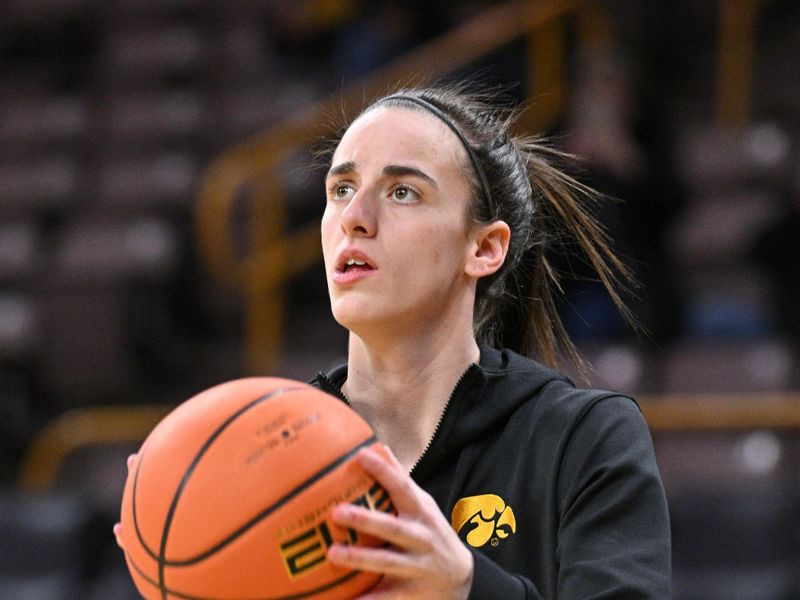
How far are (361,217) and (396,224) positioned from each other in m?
0.06

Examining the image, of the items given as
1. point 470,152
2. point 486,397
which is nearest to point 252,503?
point 486,397

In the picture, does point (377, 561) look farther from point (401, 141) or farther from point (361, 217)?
point (401, 141)

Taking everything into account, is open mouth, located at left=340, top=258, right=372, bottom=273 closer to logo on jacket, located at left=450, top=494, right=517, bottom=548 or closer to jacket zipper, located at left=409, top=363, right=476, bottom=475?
jacket zipper, located at left=409, top=363, right=476, bottom=475

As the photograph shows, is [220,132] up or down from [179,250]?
up

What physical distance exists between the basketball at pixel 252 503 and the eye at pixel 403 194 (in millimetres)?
505

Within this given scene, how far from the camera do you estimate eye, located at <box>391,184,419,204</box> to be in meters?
2.18

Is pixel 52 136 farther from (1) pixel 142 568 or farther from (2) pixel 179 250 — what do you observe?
(1) pixel 142 568

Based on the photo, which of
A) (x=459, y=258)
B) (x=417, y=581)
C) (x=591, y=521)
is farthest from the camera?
(x=459, y=258)

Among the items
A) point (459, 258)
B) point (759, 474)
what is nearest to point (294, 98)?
point (759, 474)

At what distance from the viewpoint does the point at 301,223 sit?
6.13 metres

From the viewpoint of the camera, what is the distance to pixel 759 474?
15.1ft

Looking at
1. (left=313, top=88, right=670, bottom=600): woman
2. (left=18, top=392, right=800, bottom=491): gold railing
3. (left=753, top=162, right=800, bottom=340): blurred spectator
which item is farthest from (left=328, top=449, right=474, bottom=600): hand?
(left=753, top=162, right=800, bottom=340): blurred spectator

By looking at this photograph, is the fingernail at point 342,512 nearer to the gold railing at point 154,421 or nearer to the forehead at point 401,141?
the forehead at point 401,141

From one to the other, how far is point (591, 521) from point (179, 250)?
14.6 feet
